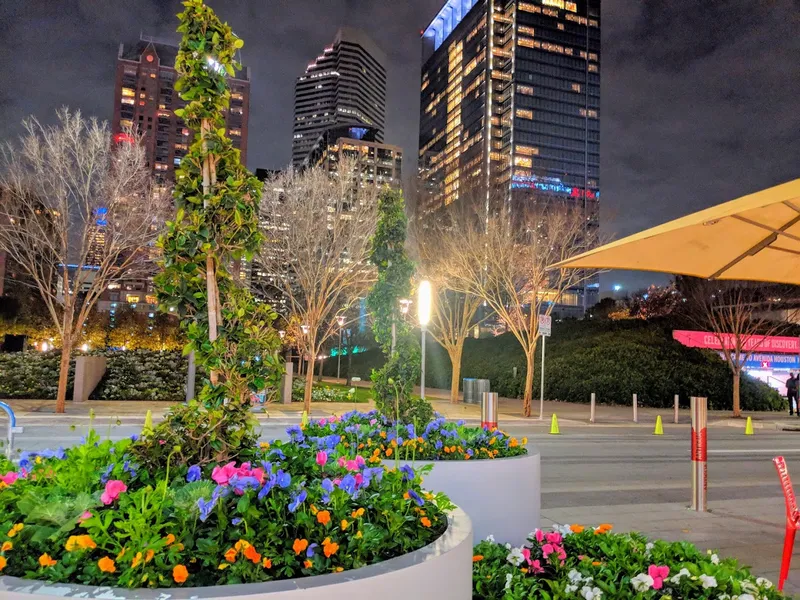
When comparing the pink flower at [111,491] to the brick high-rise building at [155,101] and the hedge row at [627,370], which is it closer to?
the hedge row at [627,370]

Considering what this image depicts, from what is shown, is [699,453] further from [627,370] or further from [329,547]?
[627,370]

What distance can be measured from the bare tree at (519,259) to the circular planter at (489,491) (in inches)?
668

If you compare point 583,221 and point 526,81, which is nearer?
point 583,221

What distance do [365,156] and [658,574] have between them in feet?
105

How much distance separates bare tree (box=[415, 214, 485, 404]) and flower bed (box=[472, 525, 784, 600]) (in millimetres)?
19723

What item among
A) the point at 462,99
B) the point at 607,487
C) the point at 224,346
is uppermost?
the point at 462,99

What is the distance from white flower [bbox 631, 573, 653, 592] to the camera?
3.44 metres

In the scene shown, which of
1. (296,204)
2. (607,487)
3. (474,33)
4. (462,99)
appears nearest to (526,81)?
(474,33)

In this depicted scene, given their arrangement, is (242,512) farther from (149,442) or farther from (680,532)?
(680,532)

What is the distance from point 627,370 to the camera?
28812 millimetres

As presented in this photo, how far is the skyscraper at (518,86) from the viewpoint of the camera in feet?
410

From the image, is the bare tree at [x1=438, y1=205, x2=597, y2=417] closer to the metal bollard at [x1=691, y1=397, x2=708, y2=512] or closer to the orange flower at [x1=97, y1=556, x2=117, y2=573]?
the metal bollard at [x1=691, y1=397, x2=708, y2=512]

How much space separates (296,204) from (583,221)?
1230 cm

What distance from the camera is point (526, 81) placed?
15012 centimetres
